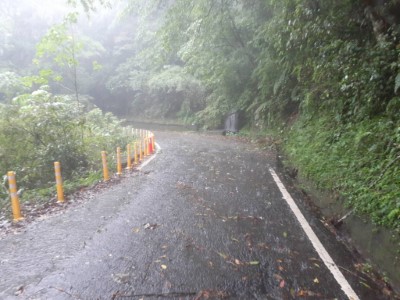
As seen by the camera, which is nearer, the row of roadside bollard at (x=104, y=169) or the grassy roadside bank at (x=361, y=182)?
the grassy roadside bank at (x=361, y=182)

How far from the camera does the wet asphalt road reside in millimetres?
3650

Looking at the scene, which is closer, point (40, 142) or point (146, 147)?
point (40, 142)

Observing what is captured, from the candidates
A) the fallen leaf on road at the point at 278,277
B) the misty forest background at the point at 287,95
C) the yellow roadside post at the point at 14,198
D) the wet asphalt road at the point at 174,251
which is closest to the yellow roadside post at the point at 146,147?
the misty forest background at the point at 287,95

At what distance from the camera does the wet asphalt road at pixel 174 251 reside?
12.0 ft

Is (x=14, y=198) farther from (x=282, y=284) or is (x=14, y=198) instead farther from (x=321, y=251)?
(x=321, y=251)

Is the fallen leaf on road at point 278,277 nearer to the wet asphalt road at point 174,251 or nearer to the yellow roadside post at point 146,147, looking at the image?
the wet asphalt road at point 174,251

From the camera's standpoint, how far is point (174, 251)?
4492 mm

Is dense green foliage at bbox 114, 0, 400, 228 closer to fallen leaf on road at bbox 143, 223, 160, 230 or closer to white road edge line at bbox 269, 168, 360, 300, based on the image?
white road edge line at bbox 269, 168, 360, 300

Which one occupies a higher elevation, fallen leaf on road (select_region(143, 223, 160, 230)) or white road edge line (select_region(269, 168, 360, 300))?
white road edge line (select_region(269, 168, 360, 300))

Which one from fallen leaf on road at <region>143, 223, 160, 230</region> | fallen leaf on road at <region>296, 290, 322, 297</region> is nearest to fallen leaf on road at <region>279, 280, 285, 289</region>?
fallen leaf on road at <region>296, 290, 322, 297</region>

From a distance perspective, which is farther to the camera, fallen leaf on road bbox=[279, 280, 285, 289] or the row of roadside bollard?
the row of roadside bollard

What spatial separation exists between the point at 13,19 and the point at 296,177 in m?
37.2

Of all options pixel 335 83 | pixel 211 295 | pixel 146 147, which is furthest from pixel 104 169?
pixel 335 83

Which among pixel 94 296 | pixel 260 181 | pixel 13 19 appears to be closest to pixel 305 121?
pixel 260 181
